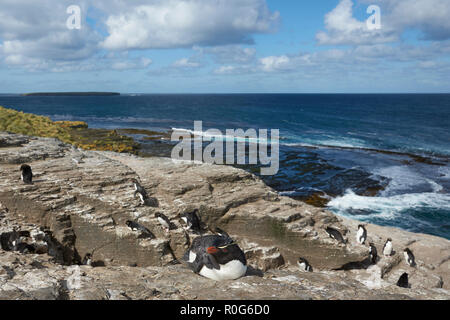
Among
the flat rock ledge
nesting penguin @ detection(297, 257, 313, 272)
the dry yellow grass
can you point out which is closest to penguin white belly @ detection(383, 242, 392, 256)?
the flat rock ledge

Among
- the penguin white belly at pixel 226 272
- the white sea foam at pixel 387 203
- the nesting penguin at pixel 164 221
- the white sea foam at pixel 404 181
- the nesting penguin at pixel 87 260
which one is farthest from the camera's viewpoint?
the white sea foam at pixel 404 181

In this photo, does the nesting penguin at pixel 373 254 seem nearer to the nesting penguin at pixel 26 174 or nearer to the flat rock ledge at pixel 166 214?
the flat rock ledge at pixel 166 214

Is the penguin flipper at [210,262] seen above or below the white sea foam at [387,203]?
above

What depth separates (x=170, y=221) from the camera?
14305 millimetres

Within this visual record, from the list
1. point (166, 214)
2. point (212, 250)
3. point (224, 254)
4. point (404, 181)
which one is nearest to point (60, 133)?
point (166, 214)

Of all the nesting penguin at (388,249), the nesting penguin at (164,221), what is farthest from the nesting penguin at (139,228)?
the nesting penguin at (388,249)

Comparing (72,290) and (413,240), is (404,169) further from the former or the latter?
(72,290)

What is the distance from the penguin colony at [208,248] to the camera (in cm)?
832

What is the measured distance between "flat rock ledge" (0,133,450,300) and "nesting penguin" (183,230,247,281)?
0.84 metres

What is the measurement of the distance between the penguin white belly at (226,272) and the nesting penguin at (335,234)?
8.01m

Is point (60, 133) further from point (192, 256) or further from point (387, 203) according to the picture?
point (192, 256)

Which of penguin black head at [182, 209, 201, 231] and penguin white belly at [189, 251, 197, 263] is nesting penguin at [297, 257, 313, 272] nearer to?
penguin black head at [182, 209, 201, 231]

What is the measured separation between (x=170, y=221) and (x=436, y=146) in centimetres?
6088
